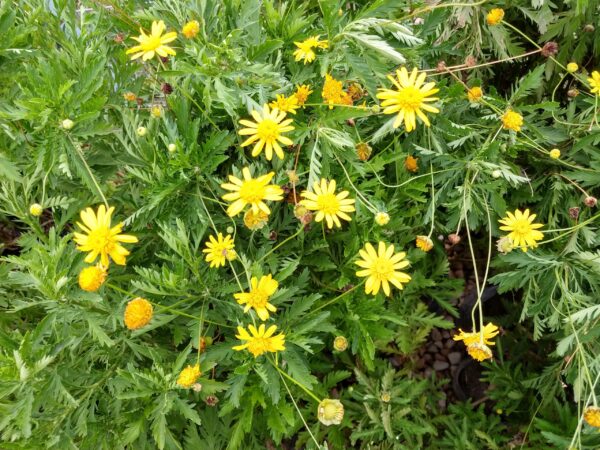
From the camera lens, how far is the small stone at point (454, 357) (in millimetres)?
2297

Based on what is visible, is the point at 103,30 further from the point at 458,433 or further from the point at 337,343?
the point at 458,433

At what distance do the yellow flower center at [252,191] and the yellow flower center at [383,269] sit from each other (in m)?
0.36

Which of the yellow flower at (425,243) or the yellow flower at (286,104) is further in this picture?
the yellow flower at (425,243)

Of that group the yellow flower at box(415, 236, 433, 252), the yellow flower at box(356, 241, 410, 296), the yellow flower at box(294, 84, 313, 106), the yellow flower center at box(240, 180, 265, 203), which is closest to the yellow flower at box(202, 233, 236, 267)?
the yellow flower center at box(240, 180, 265, 203)

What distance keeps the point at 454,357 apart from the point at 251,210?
5.03ft

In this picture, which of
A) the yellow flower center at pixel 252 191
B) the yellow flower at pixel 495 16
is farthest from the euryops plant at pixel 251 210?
the yellow flower at pixel 495 16

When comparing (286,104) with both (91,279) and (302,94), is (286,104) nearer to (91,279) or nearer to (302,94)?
(302,94)

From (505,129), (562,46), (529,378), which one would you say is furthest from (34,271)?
(562,46)

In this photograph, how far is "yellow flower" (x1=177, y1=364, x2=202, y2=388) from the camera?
1.16m

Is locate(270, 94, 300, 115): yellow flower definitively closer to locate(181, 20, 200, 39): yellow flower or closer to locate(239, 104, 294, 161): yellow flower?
locate(239, 104, 294, 161): yellow flower

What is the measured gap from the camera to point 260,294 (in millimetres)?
1191

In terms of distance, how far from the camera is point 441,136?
1.66m

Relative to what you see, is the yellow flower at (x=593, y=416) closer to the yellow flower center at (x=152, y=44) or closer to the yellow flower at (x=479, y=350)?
the yellow flower at (x=479, y=350)

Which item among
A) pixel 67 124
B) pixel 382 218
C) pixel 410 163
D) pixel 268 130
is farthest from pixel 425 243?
pixel 67 124
